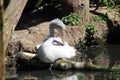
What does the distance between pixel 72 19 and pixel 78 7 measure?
0.32 m

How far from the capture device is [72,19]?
8.76 metres

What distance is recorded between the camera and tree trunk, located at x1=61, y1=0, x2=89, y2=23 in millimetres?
8828

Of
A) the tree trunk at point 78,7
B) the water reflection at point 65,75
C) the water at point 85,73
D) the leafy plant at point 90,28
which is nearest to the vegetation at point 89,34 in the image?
the leafy plant at point 90,28

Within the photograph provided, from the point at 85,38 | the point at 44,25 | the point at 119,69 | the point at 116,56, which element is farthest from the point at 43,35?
the point at 119,69

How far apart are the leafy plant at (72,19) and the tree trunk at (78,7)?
119mm

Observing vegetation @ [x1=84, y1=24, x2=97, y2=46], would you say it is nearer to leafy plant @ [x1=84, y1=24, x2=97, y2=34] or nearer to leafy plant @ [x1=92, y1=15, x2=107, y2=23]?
leafy plant @ [x1=84, y1=24, x2=97, y2=34]

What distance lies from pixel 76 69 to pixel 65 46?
42 cm

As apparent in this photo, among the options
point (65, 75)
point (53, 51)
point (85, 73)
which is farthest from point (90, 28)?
point (65, 75)

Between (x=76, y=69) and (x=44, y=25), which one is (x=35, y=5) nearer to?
(x=44, y=25)

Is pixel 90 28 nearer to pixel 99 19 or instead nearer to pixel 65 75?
pixel 99 19

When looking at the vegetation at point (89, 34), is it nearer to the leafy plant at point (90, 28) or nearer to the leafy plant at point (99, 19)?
the leafy plant at point (90, 28)

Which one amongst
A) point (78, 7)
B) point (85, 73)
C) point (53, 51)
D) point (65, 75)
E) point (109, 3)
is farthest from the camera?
point (109, 3)

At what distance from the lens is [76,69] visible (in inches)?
257

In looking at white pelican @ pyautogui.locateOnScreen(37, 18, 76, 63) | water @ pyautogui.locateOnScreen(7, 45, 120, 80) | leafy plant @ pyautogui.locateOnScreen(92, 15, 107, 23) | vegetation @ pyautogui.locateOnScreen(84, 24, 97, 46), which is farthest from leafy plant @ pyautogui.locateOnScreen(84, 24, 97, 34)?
white pelican @ pyautogui.locateOnScreen(37, 18, 76, 63)
